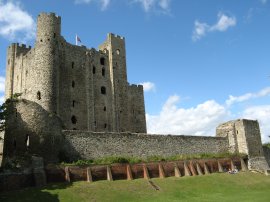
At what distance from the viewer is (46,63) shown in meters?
43.0

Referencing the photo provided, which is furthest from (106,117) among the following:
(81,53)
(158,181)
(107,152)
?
(158,181)

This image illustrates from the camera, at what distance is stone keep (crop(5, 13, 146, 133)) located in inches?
1695

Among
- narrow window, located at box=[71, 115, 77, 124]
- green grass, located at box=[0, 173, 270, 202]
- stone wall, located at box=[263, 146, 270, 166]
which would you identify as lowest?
green grass, located at box=[0, 173, 270, 202]

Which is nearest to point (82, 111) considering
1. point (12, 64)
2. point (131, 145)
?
point (131, 145)

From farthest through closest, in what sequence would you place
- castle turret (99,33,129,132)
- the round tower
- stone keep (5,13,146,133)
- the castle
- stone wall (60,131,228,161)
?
1. castle turret (99,33,129,132)
2. stone keep (5,13,146,133)
3. the round tower
4. stone wall (60,131,228,161)
5. the castle

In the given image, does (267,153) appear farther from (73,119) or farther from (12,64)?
(12,64)

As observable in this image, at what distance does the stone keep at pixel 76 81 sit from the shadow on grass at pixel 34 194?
16043 millimetres

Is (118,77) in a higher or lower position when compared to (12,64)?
lower

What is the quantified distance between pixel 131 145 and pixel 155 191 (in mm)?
10265

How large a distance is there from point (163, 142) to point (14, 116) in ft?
57.6

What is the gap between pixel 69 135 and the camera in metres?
34.5

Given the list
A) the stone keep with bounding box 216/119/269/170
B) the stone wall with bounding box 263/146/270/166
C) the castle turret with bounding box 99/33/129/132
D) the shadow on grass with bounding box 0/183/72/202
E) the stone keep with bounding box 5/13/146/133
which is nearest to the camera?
the shadow on grass with bounding box 0/183/72/202

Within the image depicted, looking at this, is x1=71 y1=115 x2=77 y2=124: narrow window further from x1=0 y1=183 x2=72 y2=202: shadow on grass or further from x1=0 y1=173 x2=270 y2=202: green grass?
x1=0 y1=183 x2=72 y2=202: shadow on grass

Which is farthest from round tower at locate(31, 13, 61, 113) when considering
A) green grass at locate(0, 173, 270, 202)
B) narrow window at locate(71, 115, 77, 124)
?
green grass at locate(0, 173, 270, 202)
